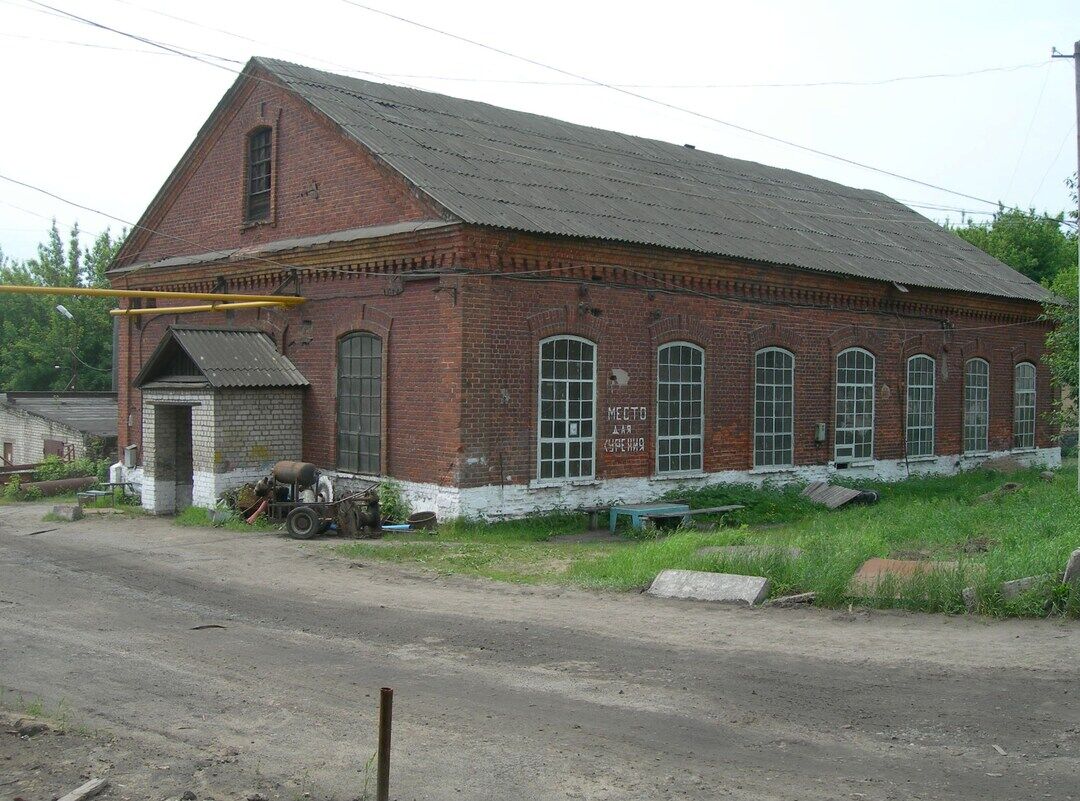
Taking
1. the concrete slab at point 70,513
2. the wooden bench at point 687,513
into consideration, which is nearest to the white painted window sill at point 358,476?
the wooden bench at point 687,513

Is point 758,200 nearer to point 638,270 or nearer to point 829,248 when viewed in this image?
point 829,248

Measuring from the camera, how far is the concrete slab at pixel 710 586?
382 inches

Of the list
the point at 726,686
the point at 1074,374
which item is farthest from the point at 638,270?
the point at 726,686

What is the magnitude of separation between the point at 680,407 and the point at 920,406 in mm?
7341

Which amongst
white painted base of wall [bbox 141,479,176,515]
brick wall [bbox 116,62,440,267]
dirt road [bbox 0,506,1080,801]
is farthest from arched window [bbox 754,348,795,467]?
white painted base of wall [bbox 141,479,176,515]

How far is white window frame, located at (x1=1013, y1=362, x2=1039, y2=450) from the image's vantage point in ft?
80.5

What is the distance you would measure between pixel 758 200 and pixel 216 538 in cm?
1375

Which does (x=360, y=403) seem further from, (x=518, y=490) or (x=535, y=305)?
(x=535, y=305)

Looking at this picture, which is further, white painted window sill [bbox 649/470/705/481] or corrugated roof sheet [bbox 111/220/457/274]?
white painted window sill [bbox 649/470/705/481]

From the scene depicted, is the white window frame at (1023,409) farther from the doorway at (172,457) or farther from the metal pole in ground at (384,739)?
the metal pole in ground at (384,739)

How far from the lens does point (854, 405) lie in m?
20.0

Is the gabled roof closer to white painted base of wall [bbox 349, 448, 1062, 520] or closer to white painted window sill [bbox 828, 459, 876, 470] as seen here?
white painted base of wall [bbox 349, 448, 1062, 520]

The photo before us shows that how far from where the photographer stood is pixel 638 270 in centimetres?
1608

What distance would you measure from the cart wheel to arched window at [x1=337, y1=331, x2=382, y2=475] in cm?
162
